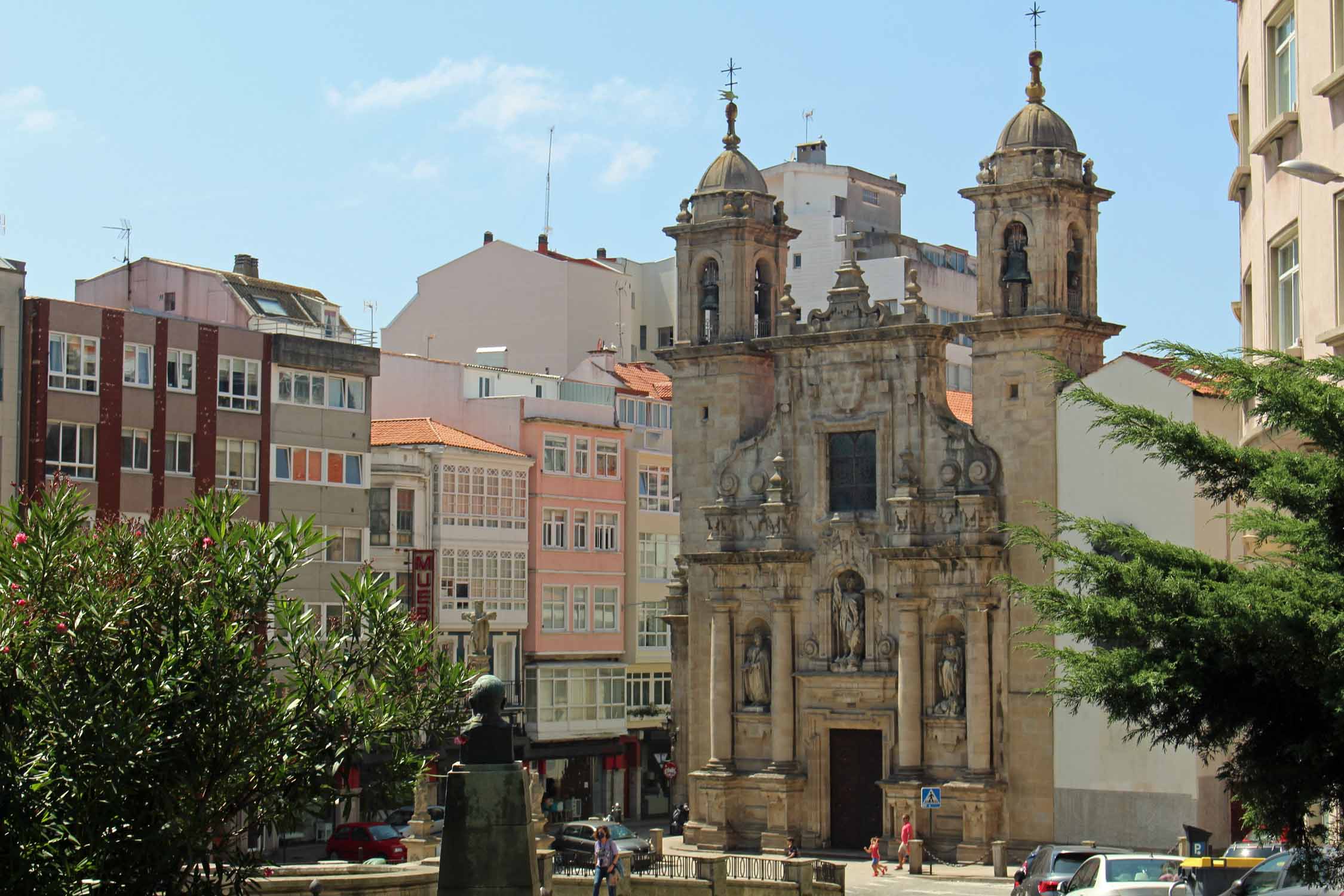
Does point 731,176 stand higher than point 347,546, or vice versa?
point 731,176

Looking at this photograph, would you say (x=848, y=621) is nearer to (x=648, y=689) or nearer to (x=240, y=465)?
(x=240, y=465)

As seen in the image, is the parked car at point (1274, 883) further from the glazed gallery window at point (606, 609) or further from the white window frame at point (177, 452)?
the glazed gallery window at point (606, 609)

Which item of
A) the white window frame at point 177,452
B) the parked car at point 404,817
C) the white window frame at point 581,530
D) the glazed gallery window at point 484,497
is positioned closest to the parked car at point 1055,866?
the parked car at point 404,817

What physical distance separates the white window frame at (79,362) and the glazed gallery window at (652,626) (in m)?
21.7

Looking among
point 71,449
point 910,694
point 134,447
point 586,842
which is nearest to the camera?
point 586,842

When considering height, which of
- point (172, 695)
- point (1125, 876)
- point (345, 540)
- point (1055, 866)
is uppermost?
point (345, 540)

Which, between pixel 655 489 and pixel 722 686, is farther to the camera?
pixel 655 489

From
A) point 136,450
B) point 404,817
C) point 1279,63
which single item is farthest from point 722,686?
point 1279,63

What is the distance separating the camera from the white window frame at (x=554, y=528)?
64062 mm

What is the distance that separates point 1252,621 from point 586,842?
31522 millimetres

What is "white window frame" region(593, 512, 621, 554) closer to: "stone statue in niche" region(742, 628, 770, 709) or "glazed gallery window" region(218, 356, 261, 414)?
"stone statue in niche" region(742, 628, 770, 709)

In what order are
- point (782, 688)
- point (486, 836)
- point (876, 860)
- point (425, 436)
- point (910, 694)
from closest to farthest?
point (486, 836) < point (876, 860) < point (910, 694) < point (782, 688) < point (425, 436)

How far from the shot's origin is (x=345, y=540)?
187ft

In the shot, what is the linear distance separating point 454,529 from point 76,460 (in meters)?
13.2
